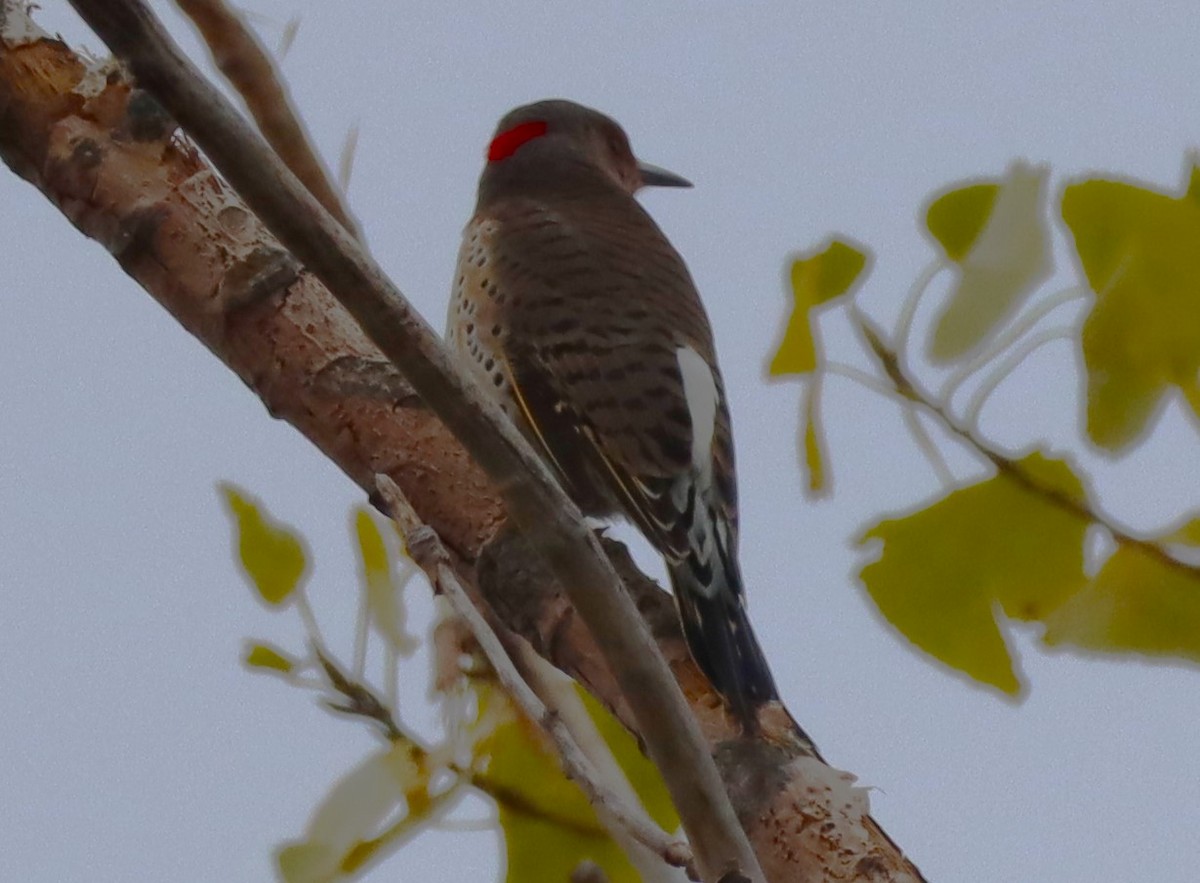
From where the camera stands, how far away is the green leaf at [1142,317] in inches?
46.1

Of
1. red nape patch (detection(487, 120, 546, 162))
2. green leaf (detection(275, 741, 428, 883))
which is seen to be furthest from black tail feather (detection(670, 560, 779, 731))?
red nape patch (detection(487, 120, 546, 162))

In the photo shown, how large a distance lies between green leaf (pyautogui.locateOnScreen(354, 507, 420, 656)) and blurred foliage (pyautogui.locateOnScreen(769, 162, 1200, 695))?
477 mm

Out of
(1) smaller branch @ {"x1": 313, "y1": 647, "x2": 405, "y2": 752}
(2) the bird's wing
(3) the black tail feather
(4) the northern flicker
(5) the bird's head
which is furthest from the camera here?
(5) the bird's head

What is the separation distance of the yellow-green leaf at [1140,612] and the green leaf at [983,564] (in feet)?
0.14

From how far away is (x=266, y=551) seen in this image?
166 centimetres

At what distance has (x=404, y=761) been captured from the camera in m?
1.47

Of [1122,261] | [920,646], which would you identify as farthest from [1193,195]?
[920,646]

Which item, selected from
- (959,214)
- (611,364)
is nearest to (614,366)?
(611,364)

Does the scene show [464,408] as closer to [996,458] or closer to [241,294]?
[996,458]

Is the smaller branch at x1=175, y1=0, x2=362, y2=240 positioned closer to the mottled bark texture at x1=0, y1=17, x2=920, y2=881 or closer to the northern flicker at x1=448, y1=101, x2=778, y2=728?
the mottled bark texture at x1=0, y1=17, x2=920, y2=881

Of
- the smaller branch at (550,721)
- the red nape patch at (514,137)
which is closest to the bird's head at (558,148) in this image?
the red nape patch at (514,137)

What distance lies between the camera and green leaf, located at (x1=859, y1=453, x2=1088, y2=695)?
124cm

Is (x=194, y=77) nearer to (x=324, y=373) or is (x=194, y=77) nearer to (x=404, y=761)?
(x=404, y=761)

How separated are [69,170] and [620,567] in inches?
37.8
